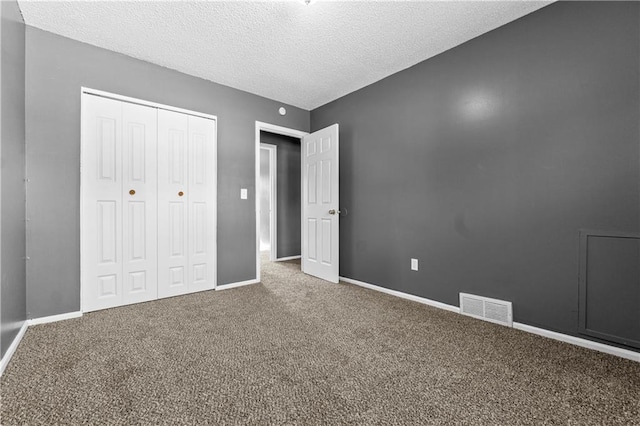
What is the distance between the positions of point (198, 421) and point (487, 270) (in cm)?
233

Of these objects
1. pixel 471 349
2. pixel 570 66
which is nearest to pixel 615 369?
pixel 471 349

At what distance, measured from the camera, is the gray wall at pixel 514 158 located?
180 cm

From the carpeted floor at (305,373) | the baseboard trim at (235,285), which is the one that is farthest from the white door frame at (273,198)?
the carpeted floor at (305,373)

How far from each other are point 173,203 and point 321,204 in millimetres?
1777

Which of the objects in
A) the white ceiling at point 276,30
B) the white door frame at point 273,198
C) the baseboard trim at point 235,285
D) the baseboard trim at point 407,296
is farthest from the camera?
the white door frame at point 273,198

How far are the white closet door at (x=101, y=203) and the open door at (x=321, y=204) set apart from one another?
7.24 ft

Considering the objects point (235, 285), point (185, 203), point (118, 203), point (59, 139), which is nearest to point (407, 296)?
point (235, 285)

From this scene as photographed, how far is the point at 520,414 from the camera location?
123 cm

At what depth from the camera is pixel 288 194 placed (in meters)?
5.32

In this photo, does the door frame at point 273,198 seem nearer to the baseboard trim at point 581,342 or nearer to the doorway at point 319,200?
the doorway at point 319,200

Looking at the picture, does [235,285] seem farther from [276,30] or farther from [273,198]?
[276,30]

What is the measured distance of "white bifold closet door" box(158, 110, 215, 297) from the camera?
288 cm

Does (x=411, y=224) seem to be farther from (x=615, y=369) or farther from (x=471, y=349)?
(x=615, y=369)

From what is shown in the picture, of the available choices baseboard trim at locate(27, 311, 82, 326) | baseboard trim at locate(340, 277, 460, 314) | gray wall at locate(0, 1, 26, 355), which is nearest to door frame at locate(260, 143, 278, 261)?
baseboard trim at locate(340, 277, 460, 314)
